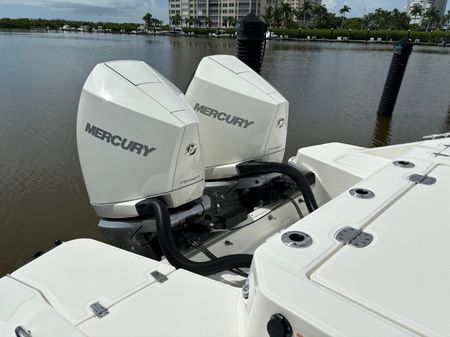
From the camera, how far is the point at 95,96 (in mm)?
1707

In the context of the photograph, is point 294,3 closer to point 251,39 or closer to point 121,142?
point 251,39

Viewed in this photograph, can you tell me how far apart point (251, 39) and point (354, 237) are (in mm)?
2312

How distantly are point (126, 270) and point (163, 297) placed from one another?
0.21 m

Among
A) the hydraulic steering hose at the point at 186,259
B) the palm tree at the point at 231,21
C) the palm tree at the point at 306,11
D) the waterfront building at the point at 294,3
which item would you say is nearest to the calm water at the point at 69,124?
the hydraulic steering hose at the point at 186,259

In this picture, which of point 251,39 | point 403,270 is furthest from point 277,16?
point 403,270

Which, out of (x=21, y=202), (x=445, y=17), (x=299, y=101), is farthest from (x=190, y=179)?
(x=445, y=17)

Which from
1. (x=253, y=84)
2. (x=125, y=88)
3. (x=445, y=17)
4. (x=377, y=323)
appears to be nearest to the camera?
(x=377, y=323)

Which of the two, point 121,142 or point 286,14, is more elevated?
point 286,14

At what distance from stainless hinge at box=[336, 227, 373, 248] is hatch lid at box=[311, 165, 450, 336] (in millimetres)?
15

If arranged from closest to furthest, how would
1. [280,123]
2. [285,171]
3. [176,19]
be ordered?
[285,171] → [280,123] → [176,19]

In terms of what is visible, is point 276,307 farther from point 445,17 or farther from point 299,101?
point 445,17

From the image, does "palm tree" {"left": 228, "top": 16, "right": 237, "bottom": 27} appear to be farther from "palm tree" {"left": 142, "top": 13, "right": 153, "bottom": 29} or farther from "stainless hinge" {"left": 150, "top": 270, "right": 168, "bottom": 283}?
"stainless hinge" {"left": 150, "top": 270, "right": 168, "bottom": 283}

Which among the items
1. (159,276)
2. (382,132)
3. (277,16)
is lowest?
(382,132)

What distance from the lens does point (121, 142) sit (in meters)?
1.68
